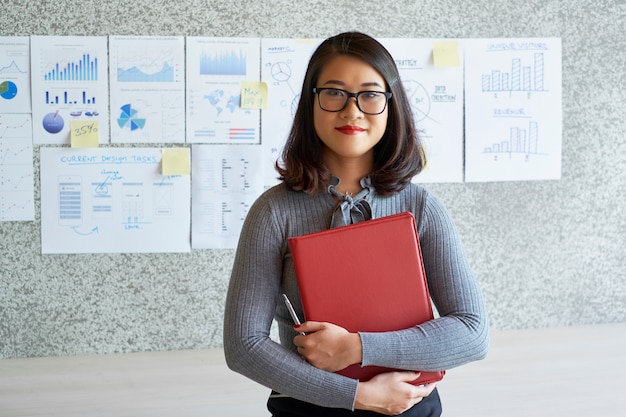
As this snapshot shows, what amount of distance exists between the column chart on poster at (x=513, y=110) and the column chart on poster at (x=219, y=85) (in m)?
0.61

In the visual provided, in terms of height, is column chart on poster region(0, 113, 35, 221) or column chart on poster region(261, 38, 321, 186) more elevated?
column chart on poster region(261, 38, 321, 186)

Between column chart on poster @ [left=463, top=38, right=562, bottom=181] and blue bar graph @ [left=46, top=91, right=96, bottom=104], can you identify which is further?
column chart on poster @ [left=463, top=38, right=562, bottom=181]

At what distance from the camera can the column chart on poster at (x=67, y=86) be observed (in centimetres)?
184

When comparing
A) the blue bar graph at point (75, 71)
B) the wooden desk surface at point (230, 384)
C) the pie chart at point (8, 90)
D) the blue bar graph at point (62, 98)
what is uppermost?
the blue bar graph at point (75, 71)

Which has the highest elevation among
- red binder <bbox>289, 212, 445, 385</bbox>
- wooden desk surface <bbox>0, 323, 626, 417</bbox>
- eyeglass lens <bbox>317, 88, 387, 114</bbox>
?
eyeglass lens <bbox>317, 88, 387, 114</bbox>

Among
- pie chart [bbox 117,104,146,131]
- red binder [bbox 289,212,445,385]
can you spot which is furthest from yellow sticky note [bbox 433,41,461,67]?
red binder [bbox 289,212,445,385]

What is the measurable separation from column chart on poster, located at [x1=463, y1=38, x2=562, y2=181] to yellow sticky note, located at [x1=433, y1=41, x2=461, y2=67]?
0.05 m

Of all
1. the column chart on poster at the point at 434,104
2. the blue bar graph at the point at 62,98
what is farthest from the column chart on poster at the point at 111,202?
the column chart on poster at the point at 434,104

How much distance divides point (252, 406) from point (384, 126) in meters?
0.75

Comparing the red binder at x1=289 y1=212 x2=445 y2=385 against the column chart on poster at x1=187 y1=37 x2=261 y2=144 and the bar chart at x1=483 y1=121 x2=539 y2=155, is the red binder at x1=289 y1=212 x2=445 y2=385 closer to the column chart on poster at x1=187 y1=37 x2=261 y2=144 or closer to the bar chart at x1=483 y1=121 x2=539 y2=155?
the column chart on poster at x1=187 y1=37 x2=261 y2=144

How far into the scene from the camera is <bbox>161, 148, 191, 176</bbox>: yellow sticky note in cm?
189

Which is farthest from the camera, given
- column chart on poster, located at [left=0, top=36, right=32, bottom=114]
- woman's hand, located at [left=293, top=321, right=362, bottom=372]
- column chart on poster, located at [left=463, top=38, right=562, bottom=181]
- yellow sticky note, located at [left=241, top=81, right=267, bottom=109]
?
column chart on poster, located at [left=463, top=38, right=562, bottom=181]

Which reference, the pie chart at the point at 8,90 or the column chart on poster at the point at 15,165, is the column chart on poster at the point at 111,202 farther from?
the pie chart at the point at 8,90

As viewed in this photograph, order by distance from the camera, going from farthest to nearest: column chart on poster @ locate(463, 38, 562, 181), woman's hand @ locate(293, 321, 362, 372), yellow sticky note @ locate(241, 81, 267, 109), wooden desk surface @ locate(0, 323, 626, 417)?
column chart on poster @ locate(463, 38, 562, 181) < yellow sticky note @ locate(241, 81, 267, 109) < wooden desk surface @ locate(0, 323, 626, 417) < woman's hand @ locate(293, 321, 362, 372)
